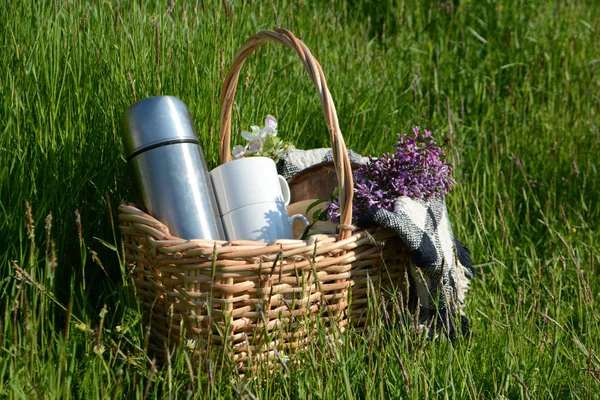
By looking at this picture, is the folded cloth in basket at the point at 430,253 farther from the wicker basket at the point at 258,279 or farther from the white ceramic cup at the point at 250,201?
the white ceramic cup at the point at 250,201

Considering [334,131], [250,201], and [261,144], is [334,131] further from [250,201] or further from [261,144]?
[261,144]

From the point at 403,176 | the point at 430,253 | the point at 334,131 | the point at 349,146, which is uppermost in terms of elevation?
the point at 349,146

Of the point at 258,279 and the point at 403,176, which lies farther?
the point at 403,176

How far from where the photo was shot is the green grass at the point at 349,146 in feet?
5.67

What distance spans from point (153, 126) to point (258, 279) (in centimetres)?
52

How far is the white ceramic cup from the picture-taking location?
208 cm

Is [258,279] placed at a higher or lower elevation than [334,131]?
lower

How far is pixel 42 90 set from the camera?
7.63 feet

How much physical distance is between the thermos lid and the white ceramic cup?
6.3 inches

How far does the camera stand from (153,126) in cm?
201

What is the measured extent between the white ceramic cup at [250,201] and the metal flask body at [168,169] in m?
0.08

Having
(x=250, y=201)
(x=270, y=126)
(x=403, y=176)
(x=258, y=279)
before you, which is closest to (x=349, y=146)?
(x=270, y=126)

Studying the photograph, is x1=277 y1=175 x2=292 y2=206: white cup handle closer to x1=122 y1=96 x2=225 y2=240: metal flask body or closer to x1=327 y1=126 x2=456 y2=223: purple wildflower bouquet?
x1=327 y1=126 x2=456 y2=223: purple wildflower bouquet

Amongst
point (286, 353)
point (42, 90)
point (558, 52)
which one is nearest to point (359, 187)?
point (286, 353)
